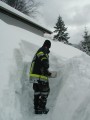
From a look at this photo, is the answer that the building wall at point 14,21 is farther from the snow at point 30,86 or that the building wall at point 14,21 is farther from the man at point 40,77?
the man at point 40,77

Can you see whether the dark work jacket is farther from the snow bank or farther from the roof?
the roof

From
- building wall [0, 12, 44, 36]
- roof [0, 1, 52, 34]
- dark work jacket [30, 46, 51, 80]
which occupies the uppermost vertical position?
roof [0, 1, 52, 34]

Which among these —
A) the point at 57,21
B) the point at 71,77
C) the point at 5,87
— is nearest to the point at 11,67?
the point at 5,87

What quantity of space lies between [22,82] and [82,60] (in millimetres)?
2054

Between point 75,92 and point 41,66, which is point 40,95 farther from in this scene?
point 75,92

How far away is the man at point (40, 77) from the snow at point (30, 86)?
0.27 m

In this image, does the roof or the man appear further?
Answer: the roof

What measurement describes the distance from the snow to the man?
0.27 metres

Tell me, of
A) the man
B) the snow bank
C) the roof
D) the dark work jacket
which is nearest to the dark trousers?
the man

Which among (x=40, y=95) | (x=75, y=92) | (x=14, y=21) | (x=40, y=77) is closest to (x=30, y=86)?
(x=40, y=95)

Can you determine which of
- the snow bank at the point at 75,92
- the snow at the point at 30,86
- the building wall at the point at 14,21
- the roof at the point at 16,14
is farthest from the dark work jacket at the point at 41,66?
the building wall at the point at 14,21

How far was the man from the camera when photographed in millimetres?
6559

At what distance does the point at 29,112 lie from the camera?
661 cm

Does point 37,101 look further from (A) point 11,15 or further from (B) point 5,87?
(A) point 11,15
